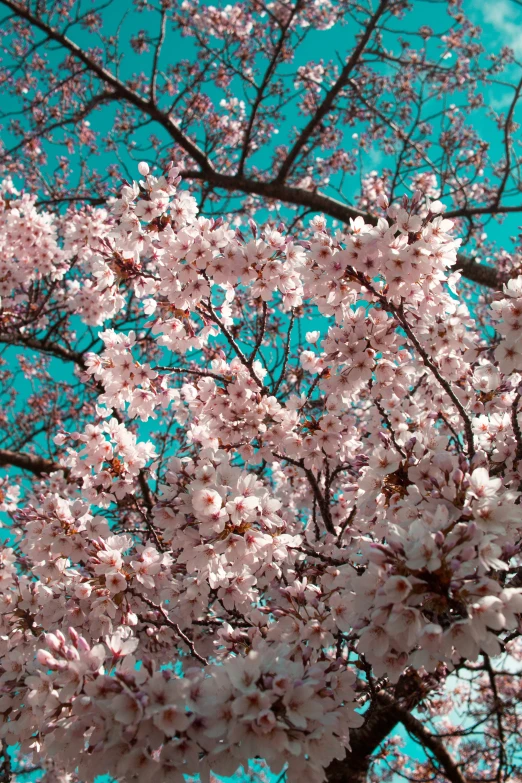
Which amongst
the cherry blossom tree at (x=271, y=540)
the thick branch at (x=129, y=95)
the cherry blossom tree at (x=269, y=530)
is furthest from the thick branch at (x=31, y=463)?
the thick branch at (x=129, y=95)

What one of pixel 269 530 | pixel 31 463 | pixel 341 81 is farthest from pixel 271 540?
pixel 341 81

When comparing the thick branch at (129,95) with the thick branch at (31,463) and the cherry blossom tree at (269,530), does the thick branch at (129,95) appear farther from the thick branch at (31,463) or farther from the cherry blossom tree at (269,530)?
the thick branch at (31,463)

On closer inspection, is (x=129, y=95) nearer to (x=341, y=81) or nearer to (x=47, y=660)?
(x=341, y=81)

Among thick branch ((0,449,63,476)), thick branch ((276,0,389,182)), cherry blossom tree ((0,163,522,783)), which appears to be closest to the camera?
cherry blossom tree ((0,163,522,783))

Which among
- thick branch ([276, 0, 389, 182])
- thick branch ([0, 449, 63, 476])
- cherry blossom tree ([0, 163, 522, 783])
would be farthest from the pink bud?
thick branch ([276, 0, 389, 182])

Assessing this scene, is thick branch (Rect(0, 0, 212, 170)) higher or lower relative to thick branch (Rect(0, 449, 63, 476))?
higher

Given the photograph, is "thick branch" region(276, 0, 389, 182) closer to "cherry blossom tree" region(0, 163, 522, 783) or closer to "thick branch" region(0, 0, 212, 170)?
"thick branch" region(0, 0, 212, 170)

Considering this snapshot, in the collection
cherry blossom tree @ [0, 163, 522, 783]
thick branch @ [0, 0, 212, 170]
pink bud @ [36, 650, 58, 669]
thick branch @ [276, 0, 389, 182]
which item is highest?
thick branch @ [276, 0, 389, 182]

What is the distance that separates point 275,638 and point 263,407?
48.6 inches

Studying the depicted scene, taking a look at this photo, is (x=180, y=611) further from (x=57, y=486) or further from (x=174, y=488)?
(x=57, y=486)

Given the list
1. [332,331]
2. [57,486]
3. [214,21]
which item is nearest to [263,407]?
[332,331]

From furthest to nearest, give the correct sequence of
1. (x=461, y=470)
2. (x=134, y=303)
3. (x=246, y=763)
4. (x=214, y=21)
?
(x=214, y=21) < (x=134, y=303) < (x=461, y=470) < (x=246, y=763)

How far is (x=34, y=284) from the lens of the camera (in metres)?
6.71

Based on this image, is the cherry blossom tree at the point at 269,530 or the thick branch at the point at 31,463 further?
the thick branch at the point at 31,463
